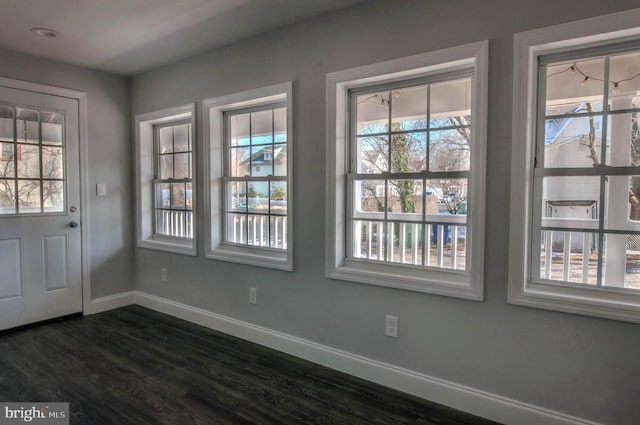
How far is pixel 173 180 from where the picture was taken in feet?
13.0

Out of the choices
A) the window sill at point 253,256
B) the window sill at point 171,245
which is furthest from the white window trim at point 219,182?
the window sill at point 171,245

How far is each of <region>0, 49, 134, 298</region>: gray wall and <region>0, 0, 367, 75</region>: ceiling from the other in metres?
0.37

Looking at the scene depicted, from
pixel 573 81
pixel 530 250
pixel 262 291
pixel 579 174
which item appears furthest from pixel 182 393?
pixel 573 81

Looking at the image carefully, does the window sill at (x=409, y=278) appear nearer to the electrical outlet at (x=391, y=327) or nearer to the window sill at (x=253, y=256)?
the electrical outlet at (x=391, y=327)

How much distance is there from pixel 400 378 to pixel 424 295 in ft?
1.90

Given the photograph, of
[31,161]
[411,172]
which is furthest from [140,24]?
[411,172]

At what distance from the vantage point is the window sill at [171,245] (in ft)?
12.1

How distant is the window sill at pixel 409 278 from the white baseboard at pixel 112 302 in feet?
9.04

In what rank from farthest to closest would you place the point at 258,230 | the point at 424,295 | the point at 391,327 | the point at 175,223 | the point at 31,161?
the point at 175,223 → the point at 31,161 → the point at 258,230 → the point at 391,327 → the point at 424,295

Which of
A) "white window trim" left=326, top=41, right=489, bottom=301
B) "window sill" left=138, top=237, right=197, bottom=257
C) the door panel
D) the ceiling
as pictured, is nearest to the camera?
"white window trim" left=326, top=41, right=489, bottom=301

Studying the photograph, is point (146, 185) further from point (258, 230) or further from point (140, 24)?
point (140, 24)

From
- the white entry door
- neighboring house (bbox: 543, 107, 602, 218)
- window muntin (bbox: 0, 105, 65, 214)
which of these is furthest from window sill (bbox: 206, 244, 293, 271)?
neighboring house (bbox: 543, 107, 602, 218)

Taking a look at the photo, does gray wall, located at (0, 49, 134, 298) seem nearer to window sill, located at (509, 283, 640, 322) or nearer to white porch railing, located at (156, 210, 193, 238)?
white porch railing, located at (156, 210, 193, 238)

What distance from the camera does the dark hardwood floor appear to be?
2.13 meters
